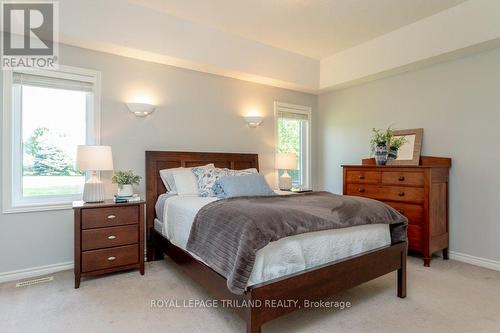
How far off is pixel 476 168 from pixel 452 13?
1.71 m

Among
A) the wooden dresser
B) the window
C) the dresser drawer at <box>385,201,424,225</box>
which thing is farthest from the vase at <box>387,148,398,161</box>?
the window

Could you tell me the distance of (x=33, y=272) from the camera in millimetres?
2844

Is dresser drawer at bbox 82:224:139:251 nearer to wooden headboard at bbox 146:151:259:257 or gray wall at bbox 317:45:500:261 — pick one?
wooden headboard at bbox 146:151:259:257

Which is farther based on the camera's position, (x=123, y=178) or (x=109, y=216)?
(x=123, y=178)

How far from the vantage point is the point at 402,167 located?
11.0ft

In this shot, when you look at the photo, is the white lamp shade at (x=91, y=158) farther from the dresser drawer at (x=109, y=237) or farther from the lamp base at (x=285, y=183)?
the lamp base at (x=285, y=183)

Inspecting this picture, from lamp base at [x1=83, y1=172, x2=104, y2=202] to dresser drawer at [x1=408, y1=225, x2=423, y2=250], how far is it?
336 centimetres

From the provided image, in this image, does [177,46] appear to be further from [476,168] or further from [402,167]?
[476,168]

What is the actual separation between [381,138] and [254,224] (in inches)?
108

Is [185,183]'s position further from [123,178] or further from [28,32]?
[28,32]

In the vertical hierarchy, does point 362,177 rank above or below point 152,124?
below

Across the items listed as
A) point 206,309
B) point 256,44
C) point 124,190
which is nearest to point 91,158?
point 124,190

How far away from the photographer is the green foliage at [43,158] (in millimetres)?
2922

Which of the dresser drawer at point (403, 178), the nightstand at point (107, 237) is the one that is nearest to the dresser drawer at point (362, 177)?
the dresser drawer at point (403, 178)
